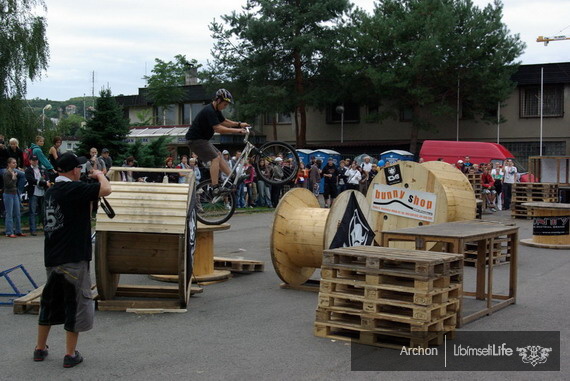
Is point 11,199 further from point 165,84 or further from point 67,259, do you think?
point 165,84

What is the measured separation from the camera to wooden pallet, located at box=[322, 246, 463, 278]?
6934 millimetres

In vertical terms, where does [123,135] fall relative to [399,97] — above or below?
below

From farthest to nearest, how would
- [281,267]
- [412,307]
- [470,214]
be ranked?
[470,214], [281,267], [412,307]

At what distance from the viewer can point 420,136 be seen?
46094 millimetres

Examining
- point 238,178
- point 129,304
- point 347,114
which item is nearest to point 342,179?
point 238,178

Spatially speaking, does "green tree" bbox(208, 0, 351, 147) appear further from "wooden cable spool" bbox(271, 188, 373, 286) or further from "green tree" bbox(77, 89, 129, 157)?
"wooden cable spool" bbox(271, 188, 373, 286)

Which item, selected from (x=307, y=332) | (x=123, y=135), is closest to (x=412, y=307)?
(x=307, y=332)

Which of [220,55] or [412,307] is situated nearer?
[412,307]

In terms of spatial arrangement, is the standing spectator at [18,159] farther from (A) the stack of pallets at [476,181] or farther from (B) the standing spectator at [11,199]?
(A) the stack of pallets at [476,181]

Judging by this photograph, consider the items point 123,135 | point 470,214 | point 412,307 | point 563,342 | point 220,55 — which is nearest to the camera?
point 412,307

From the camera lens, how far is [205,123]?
424 inches

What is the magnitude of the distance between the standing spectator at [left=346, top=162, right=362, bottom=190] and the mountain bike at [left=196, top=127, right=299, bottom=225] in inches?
592

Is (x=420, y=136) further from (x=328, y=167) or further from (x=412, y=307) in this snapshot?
(x=412, y=307)

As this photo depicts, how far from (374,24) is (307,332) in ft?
115
